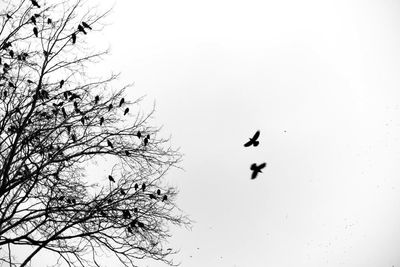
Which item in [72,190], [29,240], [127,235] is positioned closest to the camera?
[29,240]

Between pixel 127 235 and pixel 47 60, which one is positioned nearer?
pixel 127 235

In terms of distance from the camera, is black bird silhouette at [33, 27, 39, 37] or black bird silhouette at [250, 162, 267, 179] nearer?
black bird silhouette at [250, 162, 267, 179]

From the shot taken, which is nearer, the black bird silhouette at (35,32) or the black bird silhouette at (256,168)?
the black bird silhouette at (256,168)

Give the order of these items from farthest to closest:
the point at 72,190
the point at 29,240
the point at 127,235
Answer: the point at 72,190 < the point at 127,235 < the point at 29,240

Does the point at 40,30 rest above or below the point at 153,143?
above

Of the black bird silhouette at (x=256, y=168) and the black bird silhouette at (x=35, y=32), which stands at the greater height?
the black bird silhouette at (x=35, y=32)

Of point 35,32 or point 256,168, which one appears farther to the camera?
point 35,32

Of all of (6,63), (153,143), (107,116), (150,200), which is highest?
(6,63)

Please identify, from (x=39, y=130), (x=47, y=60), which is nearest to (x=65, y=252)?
(x=39, y=130)

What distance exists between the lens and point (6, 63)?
707 cm

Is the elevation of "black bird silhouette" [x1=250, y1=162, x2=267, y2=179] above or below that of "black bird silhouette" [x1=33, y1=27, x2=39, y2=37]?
below

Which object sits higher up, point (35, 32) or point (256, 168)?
point (35, 32)

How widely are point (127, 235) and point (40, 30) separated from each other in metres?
4.14

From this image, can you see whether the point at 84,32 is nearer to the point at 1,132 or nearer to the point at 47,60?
the point at 47,60
